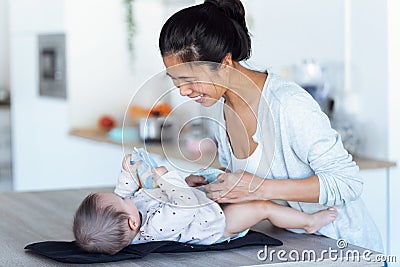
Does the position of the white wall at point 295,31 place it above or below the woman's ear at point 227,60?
above

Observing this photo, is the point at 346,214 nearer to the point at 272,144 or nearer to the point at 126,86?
the point at 272,144

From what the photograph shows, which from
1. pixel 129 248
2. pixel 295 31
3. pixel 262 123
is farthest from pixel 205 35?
pixel 295 31

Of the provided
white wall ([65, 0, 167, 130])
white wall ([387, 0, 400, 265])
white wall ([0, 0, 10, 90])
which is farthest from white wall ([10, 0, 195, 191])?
white wall ([387, 0, 400, 265])

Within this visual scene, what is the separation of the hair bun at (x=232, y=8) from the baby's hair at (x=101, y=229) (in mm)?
535

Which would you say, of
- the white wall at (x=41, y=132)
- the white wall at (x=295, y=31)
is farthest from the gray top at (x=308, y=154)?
the white wall at (x=41, y=132)

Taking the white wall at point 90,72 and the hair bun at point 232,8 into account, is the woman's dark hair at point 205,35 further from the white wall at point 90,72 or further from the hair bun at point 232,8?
the white wall at point 90,72

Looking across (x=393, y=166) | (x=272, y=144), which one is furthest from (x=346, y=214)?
(x=393, y=166)

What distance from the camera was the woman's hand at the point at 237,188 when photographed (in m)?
1.84

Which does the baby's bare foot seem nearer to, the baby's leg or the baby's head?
the baby's leg

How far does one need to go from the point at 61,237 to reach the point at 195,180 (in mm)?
364

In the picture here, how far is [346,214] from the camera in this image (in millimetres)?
2029

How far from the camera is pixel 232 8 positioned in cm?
191

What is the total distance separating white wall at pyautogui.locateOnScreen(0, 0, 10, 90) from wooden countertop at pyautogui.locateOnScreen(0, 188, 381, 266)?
3377 mm

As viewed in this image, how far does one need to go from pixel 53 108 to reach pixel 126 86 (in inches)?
17.9
